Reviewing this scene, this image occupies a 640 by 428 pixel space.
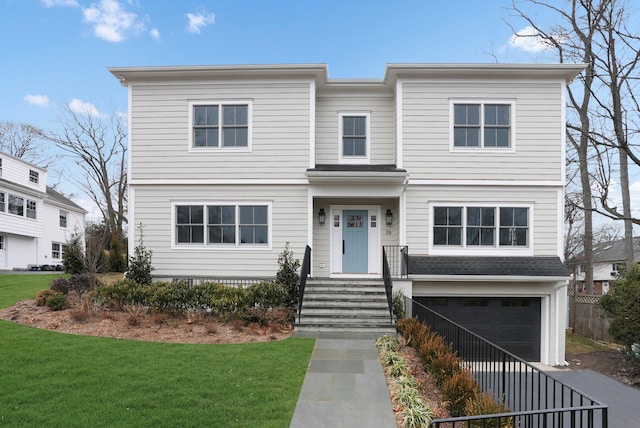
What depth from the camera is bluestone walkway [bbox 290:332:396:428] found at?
425cm

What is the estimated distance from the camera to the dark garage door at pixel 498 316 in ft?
34.3

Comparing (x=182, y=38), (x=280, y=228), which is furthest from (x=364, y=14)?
(x=280, y=228)

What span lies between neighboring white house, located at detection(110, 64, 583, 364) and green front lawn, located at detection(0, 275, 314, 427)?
411 centimetres

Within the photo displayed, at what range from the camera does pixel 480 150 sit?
10.5 m

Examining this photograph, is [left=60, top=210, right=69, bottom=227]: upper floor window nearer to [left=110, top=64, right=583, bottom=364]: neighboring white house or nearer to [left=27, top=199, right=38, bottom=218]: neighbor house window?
[left=27, top=199, right=38, bottom=218]: neighbor house window

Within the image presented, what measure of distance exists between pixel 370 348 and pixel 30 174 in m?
29.3

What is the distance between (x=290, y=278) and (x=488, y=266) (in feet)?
18.3

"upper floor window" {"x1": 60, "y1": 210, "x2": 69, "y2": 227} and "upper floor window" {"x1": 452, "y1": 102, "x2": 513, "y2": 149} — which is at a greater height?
"upper floor window" {"x1": 452, "y1": 102, "x2": 513, "y2": 149}

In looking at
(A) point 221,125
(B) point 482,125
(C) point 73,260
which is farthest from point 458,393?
(C) point 73,260

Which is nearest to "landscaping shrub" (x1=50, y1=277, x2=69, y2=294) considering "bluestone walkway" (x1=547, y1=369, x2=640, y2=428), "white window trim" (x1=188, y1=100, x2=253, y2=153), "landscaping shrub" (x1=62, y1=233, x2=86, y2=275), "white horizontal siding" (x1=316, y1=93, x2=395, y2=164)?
"landscaping shrub" (x1=62, y1=233, x2=86, y2=275)

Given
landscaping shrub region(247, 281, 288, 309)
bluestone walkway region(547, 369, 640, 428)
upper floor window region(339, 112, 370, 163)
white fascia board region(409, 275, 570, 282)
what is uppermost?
upper floor window region(339, 112, 370, 163)

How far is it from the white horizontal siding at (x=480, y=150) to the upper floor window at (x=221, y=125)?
479 centimetres

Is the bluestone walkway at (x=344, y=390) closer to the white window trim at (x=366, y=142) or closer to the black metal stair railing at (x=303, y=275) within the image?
the black metal stair railing at (x=303, y=275)

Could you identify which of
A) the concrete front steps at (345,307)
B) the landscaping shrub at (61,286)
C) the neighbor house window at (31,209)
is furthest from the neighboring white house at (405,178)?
the neighbor house window at (31,209)
